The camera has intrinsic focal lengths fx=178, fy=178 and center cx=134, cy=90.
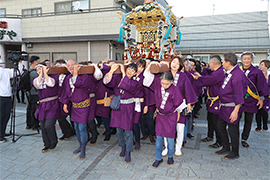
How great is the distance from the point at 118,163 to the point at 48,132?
159 centimetres

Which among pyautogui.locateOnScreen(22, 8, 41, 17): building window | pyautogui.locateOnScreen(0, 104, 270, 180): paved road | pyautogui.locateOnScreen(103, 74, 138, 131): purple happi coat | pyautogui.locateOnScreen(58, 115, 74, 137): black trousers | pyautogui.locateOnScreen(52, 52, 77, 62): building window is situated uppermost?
pyautogui.locateOnScreen(22, 8, 41, 17): building window

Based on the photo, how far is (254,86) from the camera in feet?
12.9

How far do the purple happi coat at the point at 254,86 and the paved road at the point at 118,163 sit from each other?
811 mm

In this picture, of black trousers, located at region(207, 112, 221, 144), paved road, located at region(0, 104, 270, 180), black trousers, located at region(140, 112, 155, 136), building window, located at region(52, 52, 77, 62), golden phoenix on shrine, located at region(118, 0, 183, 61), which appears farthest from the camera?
building window, located at region(52, 52, 77, 62)

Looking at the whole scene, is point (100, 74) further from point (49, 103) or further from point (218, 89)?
point (218, 89)

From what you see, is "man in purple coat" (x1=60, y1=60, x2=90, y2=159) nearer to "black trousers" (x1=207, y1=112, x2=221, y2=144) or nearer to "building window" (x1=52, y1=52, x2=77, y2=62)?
"black trousers" (x1=207, y1=112, x2=221, y2=144)

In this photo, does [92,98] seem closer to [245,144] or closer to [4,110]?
[4,110]

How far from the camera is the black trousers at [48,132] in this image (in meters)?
3.56

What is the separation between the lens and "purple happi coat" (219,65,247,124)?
304cm

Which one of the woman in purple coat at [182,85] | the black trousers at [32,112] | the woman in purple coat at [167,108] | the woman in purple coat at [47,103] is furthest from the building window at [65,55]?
the woman in purple coat at [167,108]

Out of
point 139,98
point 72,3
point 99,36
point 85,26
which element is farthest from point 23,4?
point 139,98

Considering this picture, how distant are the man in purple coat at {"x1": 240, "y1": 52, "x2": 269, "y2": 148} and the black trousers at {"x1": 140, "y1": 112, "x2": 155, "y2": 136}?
1.96 metres

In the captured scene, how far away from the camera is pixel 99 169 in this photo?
116 inches

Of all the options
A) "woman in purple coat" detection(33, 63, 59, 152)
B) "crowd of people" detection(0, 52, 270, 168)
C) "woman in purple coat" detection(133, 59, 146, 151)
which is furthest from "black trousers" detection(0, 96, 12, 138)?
"woman in purple coat" detection(133, 59, 146, 151)
